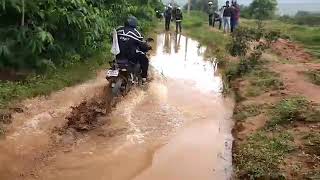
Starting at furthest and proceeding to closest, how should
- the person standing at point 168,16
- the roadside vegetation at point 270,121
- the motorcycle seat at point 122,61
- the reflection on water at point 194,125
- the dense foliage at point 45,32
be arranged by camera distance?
the person standing at point 168,16 → the dense foliage at point 45,32 → the motorcycle seat at point 122,61 → the reflection on water at point 194,125 → the roadside vegetation at point 270,121

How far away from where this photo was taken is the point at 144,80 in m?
10.9

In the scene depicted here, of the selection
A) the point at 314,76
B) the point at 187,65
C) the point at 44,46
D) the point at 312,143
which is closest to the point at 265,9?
the point at 187,65

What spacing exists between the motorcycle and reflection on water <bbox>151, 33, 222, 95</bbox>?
6.24 ft

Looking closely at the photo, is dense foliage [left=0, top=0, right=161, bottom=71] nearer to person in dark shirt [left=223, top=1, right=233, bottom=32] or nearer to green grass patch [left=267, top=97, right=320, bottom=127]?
green grass patch [left=267, top=97, right=320, bottom=127]

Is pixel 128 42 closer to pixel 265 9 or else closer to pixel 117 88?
pixel 117 88

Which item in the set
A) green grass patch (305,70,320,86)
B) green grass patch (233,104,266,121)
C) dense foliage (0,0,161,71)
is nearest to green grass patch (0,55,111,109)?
dense foliage (0,0,161,71)

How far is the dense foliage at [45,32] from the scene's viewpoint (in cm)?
1008

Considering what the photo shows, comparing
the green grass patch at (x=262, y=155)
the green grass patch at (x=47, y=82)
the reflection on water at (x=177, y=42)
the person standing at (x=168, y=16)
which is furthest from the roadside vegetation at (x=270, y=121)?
the person standing at (x=168, y=16)

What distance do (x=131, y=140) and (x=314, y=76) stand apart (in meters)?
5.16

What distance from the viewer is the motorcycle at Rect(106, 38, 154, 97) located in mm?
9328

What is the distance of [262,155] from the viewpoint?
6.25m

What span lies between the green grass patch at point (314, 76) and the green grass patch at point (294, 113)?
220cm

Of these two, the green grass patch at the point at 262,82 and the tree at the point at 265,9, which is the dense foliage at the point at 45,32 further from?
the tree at the point at 265,9

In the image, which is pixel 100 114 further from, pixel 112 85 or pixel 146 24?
pixel 146 24
